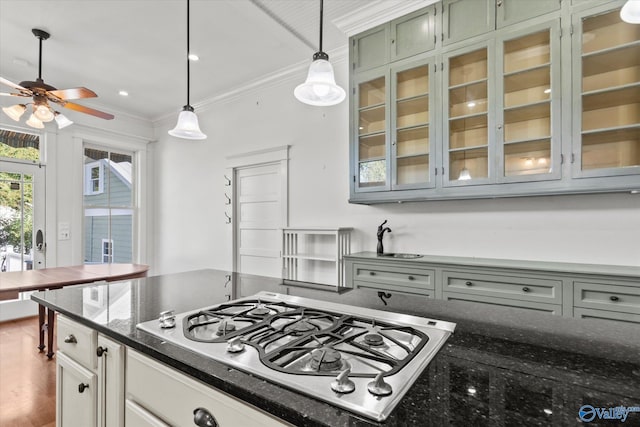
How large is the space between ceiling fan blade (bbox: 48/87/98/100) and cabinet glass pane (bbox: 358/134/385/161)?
236 centimetres

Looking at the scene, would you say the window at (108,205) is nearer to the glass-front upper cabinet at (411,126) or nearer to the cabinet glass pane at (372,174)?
the cabinet glass pane at (372,174)

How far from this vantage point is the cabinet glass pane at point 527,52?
212 cm

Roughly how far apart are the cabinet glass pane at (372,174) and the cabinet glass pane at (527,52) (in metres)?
1.14

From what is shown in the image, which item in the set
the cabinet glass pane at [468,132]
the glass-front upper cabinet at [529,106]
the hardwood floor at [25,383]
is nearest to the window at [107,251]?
the hardwood floor at [25,383]

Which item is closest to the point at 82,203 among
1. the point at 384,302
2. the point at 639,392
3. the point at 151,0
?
the point at 151,0

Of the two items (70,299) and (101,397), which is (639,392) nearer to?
(101,397)

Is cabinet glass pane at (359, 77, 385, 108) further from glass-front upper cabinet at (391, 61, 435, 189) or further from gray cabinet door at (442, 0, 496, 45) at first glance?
gray cabinet door at (442, 0, 496, 45)

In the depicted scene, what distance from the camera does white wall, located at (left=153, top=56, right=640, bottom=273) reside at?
88.0 inches

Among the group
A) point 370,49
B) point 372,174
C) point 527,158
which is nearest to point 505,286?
point 527,158

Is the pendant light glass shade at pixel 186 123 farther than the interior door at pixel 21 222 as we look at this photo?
No

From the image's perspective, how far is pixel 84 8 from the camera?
270 centimetres

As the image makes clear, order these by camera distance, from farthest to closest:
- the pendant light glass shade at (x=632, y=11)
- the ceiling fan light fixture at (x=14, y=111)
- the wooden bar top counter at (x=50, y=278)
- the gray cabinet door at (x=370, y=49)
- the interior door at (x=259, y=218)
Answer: the interior door at (x=259, y=218)
the ceiling fan light fixture at (x=14, y=111)
the gray cabinet door at (x=370, y=49)
the wooden bar top counter at (x=50, y=278)
the pendant light glass shade at (x=632, y=11)

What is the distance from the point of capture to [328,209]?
11.5 ft

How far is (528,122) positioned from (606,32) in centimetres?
64
